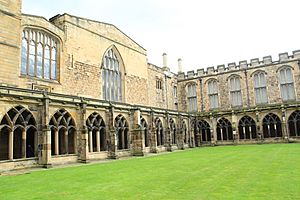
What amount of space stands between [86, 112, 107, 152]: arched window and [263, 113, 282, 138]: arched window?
1929cm

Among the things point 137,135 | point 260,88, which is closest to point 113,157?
point 137,135

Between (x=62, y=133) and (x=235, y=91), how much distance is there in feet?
83.5

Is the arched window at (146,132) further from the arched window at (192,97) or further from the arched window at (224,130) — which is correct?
the arched window at (192,97)

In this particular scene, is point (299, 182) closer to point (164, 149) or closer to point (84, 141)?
point (84, 141)

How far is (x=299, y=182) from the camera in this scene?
684 centimetres

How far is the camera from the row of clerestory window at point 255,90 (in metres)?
31.9

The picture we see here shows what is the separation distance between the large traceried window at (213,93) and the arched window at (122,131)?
61.3ft

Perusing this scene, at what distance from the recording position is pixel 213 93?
37000 mm

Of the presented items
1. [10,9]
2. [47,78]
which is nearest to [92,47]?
[47,78]

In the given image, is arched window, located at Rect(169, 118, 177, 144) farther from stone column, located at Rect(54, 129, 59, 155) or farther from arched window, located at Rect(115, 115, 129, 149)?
stone column, located at Rect(54, 129, 59, 155)

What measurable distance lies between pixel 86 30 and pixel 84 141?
11.5 meters

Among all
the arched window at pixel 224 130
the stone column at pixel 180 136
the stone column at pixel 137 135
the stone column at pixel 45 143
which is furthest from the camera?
the arched window at pixel 224 130

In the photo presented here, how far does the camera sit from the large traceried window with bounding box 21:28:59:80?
18.8 meters

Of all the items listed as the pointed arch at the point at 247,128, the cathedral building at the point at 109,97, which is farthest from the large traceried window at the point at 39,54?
the pointed arch at the point at 247,128
